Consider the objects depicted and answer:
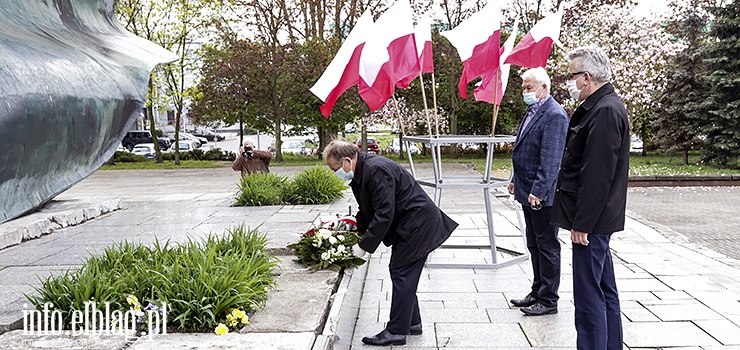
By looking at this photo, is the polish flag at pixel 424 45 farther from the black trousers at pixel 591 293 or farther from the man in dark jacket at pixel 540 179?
the black trousers at pixel 591 293

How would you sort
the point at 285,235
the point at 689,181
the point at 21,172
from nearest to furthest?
the point at 21,172, the point at 285,235, the point at 689,181

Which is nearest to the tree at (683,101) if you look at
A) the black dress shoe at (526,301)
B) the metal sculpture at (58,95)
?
the black dress shoe at (526,301)

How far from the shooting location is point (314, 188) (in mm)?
11695

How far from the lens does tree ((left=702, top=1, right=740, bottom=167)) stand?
19438 mm

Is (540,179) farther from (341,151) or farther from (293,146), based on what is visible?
(293,146)

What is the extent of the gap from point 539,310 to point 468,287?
107 centimetres

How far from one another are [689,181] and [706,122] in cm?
596

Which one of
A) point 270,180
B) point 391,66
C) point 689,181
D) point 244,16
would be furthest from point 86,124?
point 244,16

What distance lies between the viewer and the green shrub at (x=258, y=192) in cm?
1112

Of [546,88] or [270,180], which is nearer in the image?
[546,88]

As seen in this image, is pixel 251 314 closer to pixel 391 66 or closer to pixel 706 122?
pixel 391 66

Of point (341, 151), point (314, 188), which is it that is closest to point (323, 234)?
point (341, 151)

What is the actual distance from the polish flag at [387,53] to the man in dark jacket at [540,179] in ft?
5.16

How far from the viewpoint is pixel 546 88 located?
209 inches
